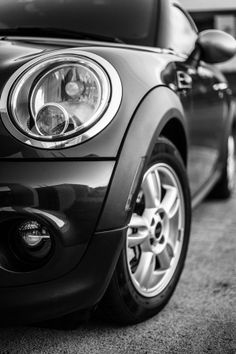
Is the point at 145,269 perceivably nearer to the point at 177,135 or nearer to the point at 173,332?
the point at 173,332

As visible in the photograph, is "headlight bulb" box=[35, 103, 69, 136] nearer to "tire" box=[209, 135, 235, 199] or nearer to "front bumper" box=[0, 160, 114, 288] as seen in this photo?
"front bumper" box=[0, 160, 114, 288]

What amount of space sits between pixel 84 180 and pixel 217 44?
4.57ft

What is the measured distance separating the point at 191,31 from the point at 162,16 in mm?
620

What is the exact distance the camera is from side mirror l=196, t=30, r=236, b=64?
2.75 meters

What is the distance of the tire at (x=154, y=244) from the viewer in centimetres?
198

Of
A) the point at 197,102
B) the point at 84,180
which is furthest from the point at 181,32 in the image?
the point at 84,180

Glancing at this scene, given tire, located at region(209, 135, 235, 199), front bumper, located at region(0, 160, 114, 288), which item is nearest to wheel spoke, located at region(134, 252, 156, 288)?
front bumper, located at region(0, 160, 114, 288)

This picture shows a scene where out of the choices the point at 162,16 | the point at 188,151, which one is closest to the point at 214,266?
the point at 188,151

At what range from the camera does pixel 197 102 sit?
280 centimetres

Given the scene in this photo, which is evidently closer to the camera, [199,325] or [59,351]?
[59,351]

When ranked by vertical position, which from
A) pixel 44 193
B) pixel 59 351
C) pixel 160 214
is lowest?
Answer: pixel 59 351

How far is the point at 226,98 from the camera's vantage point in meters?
3.71

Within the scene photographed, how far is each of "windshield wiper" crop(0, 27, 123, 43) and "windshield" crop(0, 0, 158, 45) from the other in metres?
0.02

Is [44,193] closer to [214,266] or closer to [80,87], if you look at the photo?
[80,87]
